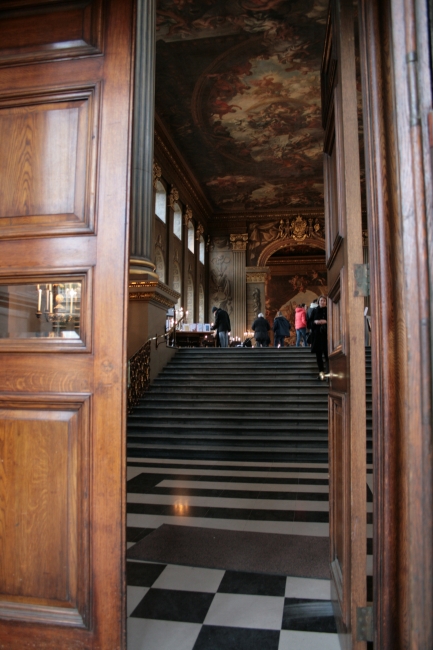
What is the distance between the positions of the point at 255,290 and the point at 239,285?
28.7 inches

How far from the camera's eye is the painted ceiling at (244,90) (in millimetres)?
11844

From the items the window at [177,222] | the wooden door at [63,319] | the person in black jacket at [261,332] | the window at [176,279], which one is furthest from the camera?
the window at [177,222]

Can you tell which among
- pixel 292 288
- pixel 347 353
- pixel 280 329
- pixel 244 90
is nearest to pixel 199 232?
pixel 280 329

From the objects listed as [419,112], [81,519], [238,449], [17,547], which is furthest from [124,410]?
[238,449]

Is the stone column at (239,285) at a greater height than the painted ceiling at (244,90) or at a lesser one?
lesser

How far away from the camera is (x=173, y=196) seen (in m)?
18.2

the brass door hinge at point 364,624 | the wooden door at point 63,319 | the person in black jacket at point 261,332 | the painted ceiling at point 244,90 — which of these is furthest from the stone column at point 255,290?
the brass door hinge at point 364,624

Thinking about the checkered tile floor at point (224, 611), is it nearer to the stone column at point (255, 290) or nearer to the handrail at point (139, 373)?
the handrail at point (139, 373)

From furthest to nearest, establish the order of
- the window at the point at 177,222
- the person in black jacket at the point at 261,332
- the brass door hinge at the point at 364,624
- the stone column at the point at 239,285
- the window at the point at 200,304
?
the stone column at the point at 239,285 < the window at the point at 200,304 < the window at the point at 177,222 < the person in black jacket at the point at 261,332 < the brass door hinge at the point at 364,624

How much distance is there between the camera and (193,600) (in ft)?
8.13

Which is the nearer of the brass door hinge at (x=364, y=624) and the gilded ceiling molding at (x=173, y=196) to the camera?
the brass door hinge at (x=364, y=624)

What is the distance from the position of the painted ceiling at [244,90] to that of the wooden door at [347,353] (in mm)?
10797

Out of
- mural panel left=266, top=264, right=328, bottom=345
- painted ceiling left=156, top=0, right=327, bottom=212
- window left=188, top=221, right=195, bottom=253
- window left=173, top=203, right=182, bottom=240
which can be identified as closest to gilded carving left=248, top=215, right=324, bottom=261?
painted ceiling left=156, top=0, right=327, bottom=212

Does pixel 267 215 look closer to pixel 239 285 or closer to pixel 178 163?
pixel 239 285
